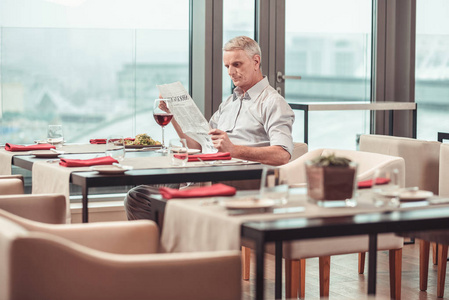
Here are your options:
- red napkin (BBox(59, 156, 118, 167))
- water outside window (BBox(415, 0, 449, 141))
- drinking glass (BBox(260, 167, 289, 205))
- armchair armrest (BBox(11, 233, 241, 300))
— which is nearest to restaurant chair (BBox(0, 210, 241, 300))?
armchair armrest (BBox(11, 233, 241, 300))

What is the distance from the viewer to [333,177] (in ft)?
6.32

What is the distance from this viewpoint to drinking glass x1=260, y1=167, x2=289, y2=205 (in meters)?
1.96

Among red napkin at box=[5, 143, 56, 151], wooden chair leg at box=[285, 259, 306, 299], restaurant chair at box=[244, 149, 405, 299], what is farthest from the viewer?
red napkin at box=[5, 143, 56, 151]

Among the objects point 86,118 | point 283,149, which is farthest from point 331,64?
point 283,149

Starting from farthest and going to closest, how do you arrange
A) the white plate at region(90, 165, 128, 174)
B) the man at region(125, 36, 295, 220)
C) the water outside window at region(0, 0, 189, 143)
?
1. the water outside window at region(0, 0, 189, 143)
2. the man at region(125, 36, 295, 220)
3. the white plate at region(90, 165, 128, 174)

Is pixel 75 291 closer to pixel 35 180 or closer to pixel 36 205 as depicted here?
pixel 36 205

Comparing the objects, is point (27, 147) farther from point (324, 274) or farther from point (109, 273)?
point (109, 273)

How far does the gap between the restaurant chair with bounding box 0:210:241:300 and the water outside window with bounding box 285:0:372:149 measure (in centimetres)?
386

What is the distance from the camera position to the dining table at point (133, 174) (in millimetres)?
2611

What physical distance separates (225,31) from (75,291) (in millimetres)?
3736

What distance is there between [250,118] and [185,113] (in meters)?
0.57

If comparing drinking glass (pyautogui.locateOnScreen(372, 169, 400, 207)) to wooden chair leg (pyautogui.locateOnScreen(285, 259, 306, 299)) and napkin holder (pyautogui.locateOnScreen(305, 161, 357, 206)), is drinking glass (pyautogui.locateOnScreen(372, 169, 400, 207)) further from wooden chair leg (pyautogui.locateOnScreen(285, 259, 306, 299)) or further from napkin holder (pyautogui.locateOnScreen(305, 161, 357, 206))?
wooden chair leg (pyautogui.locateOnScreen(285, 259, 306, 299))

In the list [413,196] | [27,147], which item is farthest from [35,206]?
[413,196]

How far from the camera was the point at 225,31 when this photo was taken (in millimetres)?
5262
